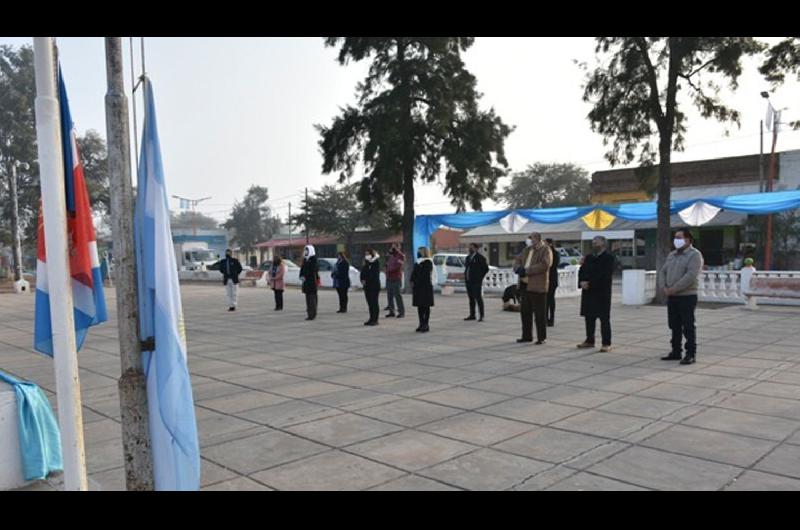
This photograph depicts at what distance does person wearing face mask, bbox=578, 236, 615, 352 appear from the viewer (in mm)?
8852


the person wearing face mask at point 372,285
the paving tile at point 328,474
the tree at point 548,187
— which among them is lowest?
the paving tile at point 328,474

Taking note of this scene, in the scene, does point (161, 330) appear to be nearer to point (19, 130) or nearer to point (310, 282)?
point (310, 282)

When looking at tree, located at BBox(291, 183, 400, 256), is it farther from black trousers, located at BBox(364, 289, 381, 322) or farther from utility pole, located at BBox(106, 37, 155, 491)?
utility pole, located at BBox(106, 37, 155, 491)

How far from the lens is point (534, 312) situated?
9805 mm

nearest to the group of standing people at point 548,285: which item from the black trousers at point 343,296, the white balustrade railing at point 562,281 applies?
the black trousers at point 343,296

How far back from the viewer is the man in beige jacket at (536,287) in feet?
31.2

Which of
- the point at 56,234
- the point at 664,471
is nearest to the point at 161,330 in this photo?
the point at 56,234

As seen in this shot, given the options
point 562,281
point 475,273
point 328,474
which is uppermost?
point 475,273

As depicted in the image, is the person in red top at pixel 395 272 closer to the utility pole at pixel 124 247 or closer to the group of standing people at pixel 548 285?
the group of standing people at pixel 548 285

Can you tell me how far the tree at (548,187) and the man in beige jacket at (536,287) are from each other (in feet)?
170

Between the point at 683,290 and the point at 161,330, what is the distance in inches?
275

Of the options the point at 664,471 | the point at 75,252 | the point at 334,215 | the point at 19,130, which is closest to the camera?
the point at 75,252

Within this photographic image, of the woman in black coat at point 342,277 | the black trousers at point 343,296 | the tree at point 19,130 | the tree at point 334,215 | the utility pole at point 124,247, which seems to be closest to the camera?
the utility pole at point 124,247
